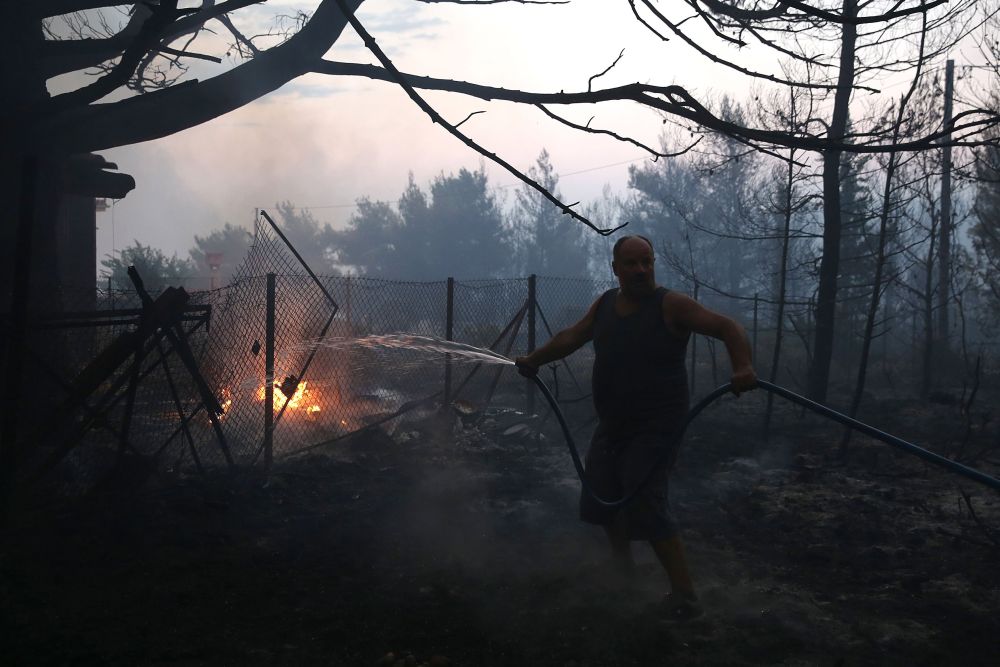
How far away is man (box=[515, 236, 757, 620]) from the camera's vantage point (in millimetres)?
4262

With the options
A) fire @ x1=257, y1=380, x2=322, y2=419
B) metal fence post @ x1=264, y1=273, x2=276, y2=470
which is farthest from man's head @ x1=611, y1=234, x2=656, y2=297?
fire @ x1=257, y1=380, x2=322, y2=419

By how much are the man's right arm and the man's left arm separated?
63 centimetres

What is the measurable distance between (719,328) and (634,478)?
1043mm

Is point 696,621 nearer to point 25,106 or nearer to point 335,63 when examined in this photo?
point 335,63

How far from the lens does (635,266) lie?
14.3 ft

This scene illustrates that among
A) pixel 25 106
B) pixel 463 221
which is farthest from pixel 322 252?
pixel 25 106

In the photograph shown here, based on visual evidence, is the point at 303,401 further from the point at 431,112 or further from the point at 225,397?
the point at 431,112

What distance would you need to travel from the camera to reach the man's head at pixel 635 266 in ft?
14.3

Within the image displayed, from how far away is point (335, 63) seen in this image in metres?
7.23

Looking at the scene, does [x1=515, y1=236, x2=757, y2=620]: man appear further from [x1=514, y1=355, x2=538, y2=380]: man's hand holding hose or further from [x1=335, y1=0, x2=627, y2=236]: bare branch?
[x1=335, y1=0, x2=627, y2=236]: bare branch

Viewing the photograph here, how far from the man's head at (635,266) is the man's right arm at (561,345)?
428mm

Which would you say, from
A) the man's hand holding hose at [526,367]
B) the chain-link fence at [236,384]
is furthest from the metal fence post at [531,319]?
the man's hand holding hose at [526,367]

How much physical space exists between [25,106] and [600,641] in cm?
690

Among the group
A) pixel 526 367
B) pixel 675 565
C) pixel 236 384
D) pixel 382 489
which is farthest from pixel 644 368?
pixel 236 384
